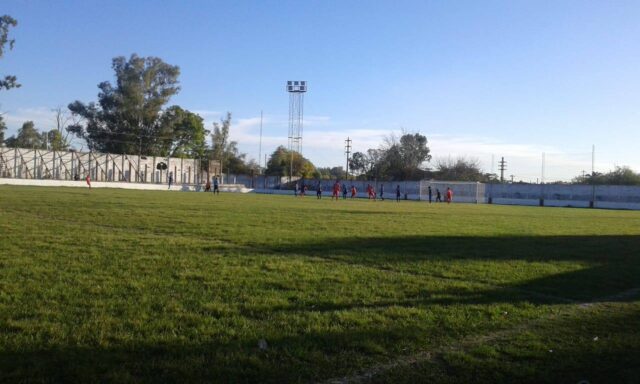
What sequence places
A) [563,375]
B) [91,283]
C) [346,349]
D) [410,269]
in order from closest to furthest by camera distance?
[563,375]
[346,349]
[91,283]
[410,269]

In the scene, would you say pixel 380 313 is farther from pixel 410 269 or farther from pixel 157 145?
pixel 157 145

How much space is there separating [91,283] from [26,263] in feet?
7.12

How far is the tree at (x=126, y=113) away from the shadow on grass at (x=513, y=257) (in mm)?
77505

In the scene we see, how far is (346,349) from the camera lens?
17.1 ft

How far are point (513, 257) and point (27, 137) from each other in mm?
115404

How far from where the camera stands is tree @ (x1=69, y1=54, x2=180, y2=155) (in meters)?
85.6

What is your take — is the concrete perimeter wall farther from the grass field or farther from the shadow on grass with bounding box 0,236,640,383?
the shadow on grass with bounding box 0,236,640,383

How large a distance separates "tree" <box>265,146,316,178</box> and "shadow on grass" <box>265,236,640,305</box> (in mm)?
86648

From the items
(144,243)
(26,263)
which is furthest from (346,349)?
(144,243)

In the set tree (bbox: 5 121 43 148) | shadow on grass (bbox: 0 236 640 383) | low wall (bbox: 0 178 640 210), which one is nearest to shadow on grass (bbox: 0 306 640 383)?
shadow on grass (bbox: 0 236 640 383)

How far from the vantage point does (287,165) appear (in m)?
104

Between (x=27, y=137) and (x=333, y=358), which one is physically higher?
(x=27, y=137)

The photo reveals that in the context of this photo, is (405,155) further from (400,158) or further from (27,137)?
(27,137)

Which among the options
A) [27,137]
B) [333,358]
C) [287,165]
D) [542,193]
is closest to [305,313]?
[333,358]
